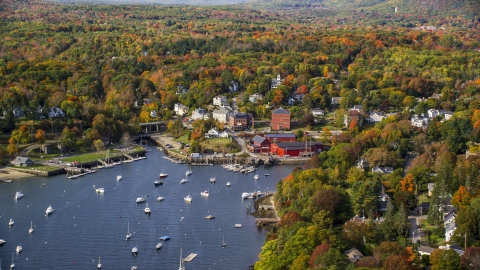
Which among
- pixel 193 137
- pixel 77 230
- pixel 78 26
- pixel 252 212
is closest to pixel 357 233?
pixel 252 212

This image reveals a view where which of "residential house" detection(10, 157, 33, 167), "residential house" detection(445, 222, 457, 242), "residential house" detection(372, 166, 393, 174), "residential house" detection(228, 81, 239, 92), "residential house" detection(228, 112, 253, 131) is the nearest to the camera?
"residential house" detection(445, 222, 457, 242)

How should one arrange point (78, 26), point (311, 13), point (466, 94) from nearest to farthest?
point (466, 94), point (78, 26), point (311, 13)

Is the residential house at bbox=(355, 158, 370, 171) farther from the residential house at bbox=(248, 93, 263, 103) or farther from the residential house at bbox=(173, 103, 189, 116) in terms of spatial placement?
the residential house at bbox=(173, 103, 189, 116)

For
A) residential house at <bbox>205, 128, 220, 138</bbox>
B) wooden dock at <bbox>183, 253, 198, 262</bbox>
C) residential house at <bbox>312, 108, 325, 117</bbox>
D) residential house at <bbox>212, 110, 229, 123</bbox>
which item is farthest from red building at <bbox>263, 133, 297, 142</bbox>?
wooden dock at <bbox>183, 253, 198, 262</bbox>

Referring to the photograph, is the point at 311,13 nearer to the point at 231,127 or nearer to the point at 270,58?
the point at 270,58

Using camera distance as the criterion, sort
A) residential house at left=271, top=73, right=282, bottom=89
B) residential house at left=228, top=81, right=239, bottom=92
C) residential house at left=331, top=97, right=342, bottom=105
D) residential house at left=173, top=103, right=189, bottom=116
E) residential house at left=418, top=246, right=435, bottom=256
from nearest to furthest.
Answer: residential house at left=418, top=246, right=435, bottom=256
residential house at left=173, top=103, right=189, bottom=116
residential house at left=331, top=97, right=342, bottom=105
residential house at left=271, top=73, right=282, bottom=89
residential house at left=228, top=81, right=239, bottom=92

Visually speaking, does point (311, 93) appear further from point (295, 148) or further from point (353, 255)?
point (353, 255)

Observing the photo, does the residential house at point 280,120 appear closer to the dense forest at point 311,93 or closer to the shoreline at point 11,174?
the dense forest at point 311,93
